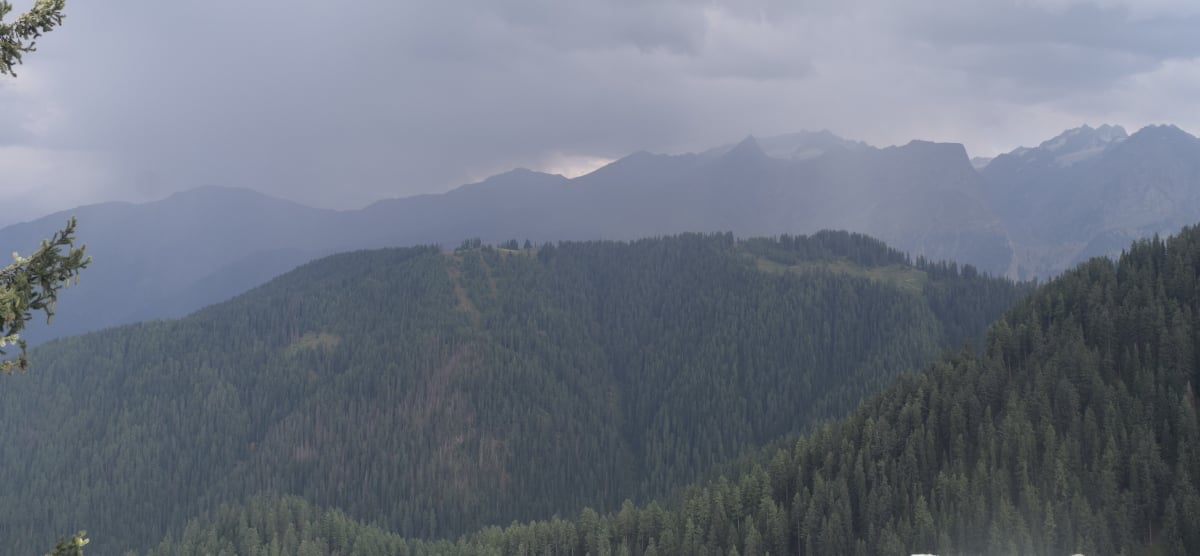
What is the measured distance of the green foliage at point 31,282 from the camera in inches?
742

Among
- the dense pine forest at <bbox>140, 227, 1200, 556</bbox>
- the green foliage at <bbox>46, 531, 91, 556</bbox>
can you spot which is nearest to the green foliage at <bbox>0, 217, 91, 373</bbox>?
the green foliage at <bbox>46, 531, 91, 556</bbox>

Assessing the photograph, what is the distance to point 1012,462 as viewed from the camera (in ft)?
506

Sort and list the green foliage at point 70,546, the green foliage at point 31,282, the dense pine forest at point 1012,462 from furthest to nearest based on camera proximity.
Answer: the dense pine forest at point 1012,462 → the green foliage at point 70,546 → the green foliage at point 31,282

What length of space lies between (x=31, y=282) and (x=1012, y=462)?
17268 cm

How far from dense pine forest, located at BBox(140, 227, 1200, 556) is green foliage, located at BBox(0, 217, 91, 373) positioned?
14887 cm

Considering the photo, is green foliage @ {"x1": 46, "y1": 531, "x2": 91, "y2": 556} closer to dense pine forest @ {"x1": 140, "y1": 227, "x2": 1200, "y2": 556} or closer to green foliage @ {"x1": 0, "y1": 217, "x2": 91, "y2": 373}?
green foliage @ {"x1": 0, "y1": 217, "x2": 91, "y2": 373}

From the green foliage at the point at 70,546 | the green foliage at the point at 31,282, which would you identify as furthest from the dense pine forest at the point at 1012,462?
the green foliage at the point at 31,282

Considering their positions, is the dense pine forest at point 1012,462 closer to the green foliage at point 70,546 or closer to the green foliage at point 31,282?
the green foliage at point 70,546

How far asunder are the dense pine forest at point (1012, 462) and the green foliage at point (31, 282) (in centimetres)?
14887

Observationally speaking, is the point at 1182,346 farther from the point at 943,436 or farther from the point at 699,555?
the point at 699,555

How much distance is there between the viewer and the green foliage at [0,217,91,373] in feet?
61.9

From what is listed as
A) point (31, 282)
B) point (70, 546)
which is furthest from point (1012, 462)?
point (31, 282)

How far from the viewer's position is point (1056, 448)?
15212 cm

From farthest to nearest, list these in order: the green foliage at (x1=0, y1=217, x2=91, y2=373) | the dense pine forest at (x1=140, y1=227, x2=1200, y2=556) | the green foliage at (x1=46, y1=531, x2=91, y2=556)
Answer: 1. the dense pine forest at (x1=140, y1=227, x2=1200, y2=556)
2. the green foliage at (x1=46, y1=531, x2=91, y2=556)
3. the green foliage at (x1=0, y1=217, x2=91, y2=373)
